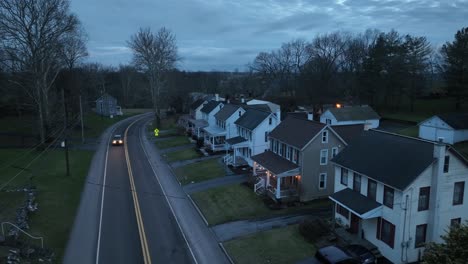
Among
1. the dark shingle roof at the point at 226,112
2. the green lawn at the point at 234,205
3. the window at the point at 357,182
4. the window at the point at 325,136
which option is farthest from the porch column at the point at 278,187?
the dark shingle roof at the point at 226,112

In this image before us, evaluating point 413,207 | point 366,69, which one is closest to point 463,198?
point 413,207

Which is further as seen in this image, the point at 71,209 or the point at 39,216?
the point at 71,209

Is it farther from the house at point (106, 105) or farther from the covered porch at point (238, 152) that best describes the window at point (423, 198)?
the house at point (106, 105)

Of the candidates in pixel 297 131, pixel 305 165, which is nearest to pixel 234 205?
pixel 305 165

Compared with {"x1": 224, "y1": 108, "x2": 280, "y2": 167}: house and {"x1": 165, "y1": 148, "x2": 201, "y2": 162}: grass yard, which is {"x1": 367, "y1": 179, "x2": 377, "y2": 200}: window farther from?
{"x1": 165, "y1": 148, "x2": 201, "y2": 162}: grass yard

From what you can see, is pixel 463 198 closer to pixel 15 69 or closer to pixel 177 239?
pixel 177 239
